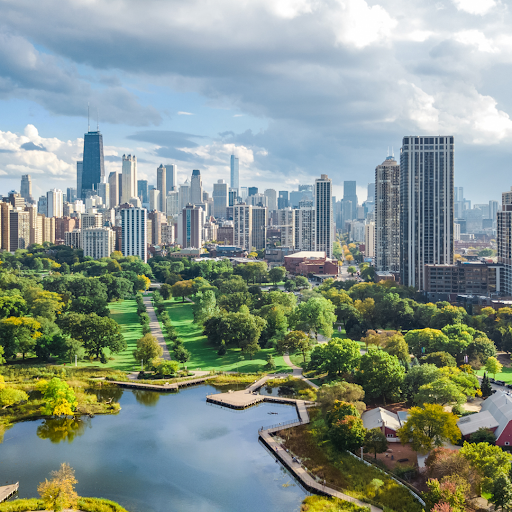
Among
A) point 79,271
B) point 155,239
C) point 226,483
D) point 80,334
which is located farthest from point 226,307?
point 155,239

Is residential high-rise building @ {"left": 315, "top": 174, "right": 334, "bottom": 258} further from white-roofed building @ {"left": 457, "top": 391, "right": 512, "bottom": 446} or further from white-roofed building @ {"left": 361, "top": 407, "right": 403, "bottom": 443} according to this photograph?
white-roofed building @ {"left": 457, "top": 391, "right": 512, "bottom": 446}

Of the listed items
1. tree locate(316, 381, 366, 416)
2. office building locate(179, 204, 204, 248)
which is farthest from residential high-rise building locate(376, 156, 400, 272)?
tree locate(316, 381, 366, 416)

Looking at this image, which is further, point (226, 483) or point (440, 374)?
point (440, 374)

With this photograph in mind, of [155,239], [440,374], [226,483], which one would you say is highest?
[155,239]

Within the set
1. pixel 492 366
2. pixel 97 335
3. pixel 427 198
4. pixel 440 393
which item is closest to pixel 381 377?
pixel 440 393

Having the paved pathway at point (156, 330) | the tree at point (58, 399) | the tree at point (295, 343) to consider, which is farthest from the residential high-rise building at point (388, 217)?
the tree at point (58, 399)

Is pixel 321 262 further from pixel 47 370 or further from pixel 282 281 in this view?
pixel 47 370
